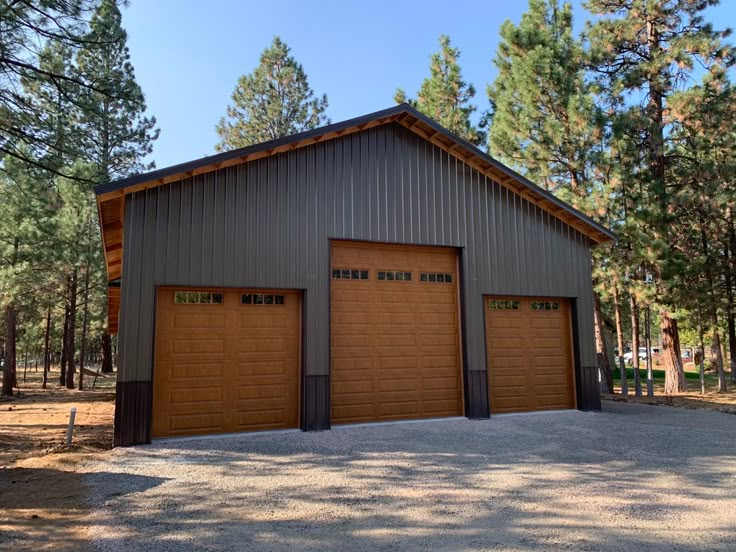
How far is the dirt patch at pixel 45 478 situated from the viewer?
4.04 metres

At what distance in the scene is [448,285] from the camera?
998 centimetres

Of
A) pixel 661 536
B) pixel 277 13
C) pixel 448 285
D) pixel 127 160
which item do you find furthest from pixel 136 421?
pixel 127 160

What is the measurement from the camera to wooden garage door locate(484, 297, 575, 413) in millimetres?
10023

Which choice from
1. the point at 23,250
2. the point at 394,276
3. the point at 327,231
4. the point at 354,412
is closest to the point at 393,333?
the point at 394,276

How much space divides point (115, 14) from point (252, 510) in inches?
328

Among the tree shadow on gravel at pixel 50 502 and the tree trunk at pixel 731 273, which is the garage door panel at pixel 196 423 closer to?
the tree shadow on gravel at pixel 50 502

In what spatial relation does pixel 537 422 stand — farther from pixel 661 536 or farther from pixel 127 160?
pixel 127 160

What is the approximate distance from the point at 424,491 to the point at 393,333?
4370 mm

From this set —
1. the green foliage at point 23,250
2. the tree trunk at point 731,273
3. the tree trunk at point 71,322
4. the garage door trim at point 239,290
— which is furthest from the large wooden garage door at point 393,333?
the tree trunk at point 71,322

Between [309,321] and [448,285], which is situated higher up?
[448,285]

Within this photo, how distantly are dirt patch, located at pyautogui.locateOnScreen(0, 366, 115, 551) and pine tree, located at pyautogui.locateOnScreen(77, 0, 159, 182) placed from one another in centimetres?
513

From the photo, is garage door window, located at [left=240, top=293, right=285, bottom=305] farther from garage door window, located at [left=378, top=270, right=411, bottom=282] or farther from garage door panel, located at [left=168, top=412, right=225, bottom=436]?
garage door window, located at [left=378, top=270, right=411, bottom=282]

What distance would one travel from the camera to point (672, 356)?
607 inches

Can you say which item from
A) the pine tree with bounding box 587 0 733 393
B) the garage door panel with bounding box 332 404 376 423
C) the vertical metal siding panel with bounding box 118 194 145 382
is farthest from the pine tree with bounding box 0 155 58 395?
the pine tree with bounding box 587 0 733 393
